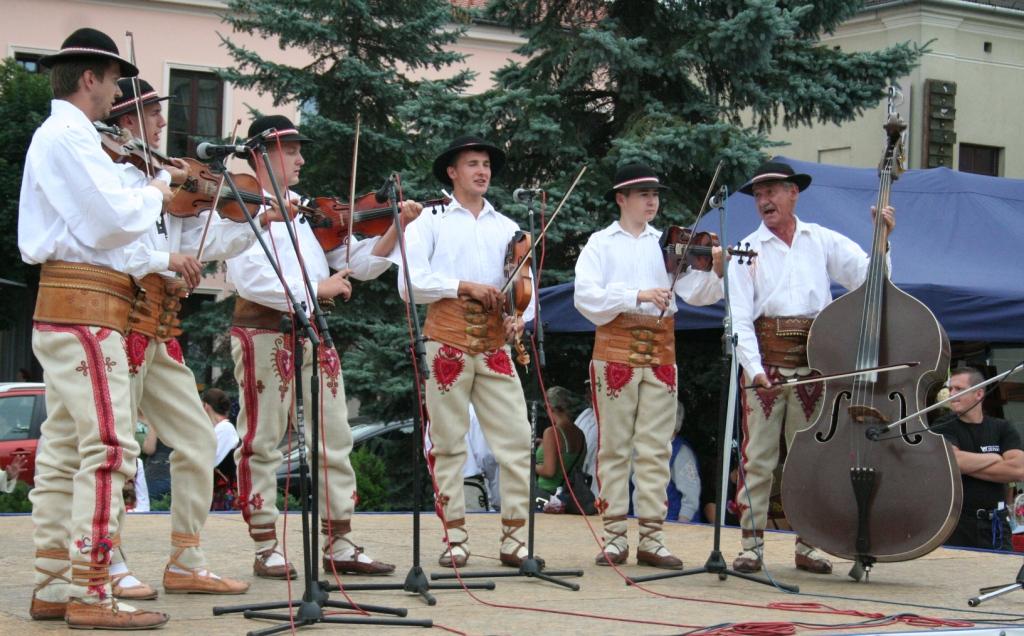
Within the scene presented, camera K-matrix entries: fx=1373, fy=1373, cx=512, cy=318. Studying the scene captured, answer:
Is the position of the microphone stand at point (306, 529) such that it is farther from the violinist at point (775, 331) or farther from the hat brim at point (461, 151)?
the violinist at point (775, 331)

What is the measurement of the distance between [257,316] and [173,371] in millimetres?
713

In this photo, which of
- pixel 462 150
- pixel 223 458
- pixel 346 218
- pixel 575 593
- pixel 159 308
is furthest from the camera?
pixel 223 458

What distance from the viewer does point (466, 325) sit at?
619cm

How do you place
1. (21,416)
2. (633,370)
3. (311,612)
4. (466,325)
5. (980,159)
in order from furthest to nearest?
(980,159) → (21,416) → (633,370) → (466,325) → (311,612)

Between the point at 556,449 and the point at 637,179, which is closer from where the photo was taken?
the point at 637,179

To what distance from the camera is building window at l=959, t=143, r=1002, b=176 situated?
2147 cm

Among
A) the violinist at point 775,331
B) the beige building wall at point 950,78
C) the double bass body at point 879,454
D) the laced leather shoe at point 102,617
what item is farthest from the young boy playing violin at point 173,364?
the beige building wall at point 950,78

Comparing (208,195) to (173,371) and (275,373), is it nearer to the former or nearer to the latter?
(173,371)

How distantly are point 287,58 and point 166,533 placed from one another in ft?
51.2

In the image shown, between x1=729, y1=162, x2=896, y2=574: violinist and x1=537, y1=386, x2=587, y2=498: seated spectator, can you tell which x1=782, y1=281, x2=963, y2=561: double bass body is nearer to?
x1=729, y1=162, x2=896, y2=574: violinist

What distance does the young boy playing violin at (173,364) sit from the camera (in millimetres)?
4957

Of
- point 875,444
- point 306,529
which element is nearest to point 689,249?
point 875,444

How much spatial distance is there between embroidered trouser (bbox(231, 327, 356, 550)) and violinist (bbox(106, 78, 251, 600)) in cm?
43

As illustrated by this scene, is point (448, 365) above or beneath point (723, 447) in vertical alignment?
above
